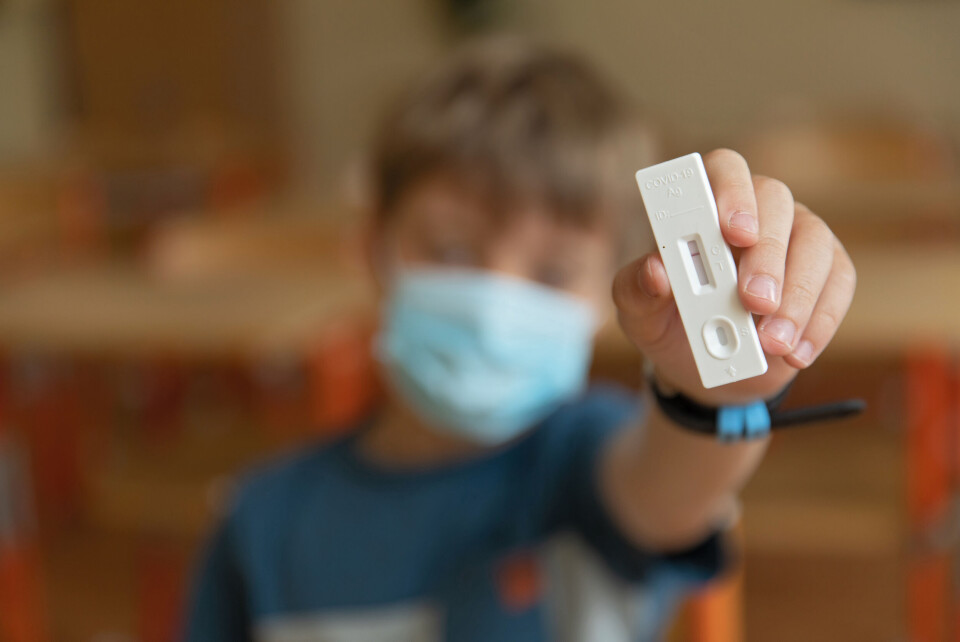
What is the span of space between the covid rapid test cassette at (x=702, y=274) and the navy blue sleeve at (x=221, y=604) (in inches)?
27.3

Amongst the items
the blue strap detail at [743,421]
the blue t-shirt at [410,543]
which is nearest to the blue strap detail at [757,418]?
the blue strap detail at [743,421]

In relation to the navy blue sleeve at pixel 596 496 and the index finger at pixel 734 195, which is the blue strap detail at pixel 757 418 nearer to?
the index finger at pixel 734 195

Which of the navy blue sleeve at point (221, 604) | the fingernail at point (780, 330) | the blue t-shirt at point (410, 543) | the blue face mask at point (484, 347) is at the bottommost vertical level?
the navy blue sleeve at point (221, 604)

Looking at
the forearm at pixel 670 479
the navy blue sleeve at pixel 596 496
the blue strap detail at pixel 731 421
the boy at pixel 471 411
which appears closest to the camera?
the blue strap detail at pixel 731 421

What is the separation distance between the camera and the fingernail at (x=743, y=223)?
0.99ft

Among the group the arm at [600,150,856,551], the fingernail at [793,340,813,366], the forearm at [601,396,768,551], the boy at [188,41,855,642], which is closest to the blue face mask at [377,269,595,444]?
the boy at [188,41,855,642]

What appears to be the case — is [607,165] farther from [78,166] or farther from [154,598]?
[78,166]

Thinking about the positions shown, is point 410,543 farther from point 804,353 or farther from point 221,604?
point 804,353

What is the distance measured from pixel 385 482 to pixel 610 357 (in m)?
0.63

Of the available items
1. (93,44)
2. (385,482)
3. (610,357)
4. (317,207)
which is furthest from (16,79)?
(385,482)

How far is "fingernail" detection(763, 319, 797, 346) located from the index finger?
0.08ft

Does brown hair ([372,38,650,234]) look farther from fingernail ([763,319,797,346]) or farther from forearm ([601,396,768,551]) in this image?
fingernail ([763,319,797,346])

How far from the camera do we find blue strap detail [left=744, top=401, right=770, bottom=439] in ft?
1.25

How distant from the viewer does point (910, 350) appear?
1.38 meters
